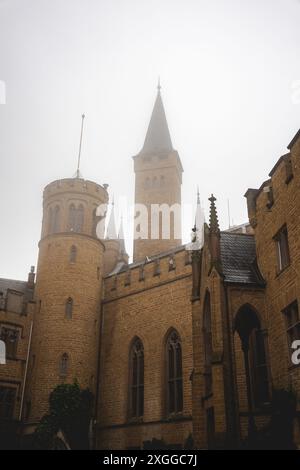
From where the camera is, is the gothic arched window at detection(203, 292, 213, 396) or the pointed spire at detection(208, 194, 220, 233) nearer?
the pointed spire at detection(208, 194, 220, 233)

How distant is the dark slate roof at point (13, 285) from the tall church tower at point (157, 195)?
8567 mm

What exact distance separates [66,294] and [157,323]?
15.5 feet

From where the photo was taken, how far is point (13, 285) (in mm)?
28203

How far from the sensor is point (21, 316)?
2531cm

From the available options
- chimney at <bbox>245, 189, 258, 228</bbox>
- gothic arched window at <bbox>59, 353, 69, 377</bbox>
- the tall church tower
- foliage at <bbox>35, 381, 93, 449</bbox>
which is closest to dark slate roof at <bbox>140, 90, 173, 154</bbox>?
the tall church tower

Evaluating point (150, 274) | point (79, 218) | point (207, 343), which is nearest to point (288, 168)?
point (207, 343)

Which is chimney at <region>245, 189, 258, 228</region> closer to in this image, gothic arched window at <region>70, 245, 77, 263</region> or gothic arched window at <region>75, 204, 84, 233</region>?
gothic arched window at <region>70, 245, 77, 263</region>

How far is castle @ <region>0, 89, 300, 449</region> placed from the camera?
39.2 feet

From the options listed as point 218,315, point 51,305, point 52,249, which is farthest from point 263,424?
point 52,249

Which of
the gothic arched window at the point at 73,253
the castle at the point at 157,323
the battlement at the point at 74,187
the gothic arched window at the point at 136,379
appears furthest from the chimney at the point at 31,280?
the gothic arched window at the point at 136,379

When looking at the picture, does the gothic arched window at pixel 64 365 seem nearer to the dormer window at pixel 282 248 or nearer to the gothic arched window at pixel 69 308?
the gothic arched window at pixel 69 308

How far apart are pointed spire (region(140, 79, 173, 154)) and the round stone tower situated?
11816 mm

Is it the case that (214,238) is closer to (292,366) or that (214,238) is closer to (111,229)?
(292,366)
